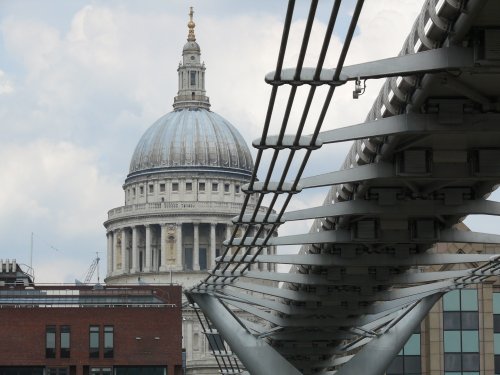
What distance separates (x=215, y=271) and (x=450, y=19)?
30255mm

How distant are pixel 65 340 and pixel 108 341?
2.29m

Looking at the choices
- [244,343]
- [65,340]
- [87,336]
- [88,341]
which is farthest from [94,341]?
[244,343]

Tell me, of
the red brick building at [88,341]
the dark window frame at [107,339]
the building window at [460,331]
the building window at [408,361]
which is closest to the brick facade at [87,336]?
the red brick building at [88,341]

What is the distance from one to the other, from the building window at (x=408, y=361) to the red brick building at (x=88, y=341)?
16.1 meters

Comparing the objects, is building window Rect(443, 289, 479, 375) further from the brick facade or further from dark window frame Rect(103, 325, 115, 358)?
dark window frame Rect(103, 325, 115, 358)

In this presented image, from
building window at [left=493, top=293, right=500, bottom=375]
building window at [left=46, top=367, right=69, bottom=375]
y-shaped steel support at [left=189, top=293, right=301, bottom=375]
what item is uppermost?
building window at [left=493, top=293, right=500, bottom=375]

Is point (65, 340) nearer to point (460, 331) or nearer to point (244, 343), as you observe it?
point (460, 331)

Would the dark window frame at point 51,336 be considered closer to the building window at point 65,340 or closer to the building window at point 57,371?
the building window at point 65,340

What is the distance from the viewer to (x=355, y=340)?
7688 centimetres

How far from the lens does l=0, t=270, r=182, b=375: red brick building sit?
3959 inches

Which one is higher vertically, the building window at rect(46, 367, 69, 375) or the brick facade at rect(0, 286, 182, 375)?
the brick facade at rect(0, 286, 182, 375)

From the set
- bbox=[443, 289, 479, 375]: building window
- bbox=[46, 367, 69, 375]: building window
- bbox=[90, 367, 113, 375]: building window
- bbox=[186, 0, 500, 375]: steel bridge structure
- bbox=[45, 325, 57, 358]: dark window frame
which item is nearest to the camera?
bbox=[186, 0, 500, 375]: steel bridge structure

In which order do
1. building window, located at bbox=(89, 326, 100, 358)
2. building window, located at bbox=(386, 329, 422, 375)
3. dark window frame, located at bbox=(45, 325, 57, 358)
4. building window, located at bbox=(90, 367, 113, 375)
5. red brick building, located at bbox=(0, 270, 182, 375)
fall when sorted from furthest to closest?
1. building window, located at bbox=(89, 326, 100, 358)
2. building window, located at bbox=(90, 367, 113, 375)
3. dark window frame, located at bbox=(45, 325, 57, 358)
4. red brick building, located at bbox=(0, 270, 182, 375)
5. building window, located at bbox=(386, 329, 422, 375)

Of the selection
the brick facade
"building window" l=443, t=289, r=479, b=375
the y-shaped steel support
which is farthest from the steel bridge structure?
the brick facade
